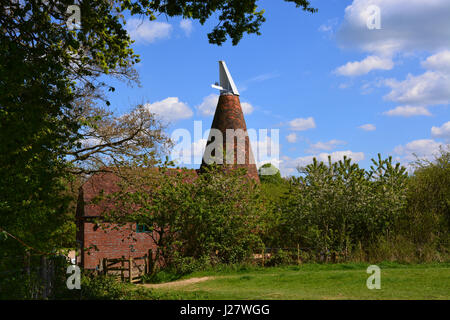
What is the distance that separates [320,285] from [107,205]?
14.0 meters

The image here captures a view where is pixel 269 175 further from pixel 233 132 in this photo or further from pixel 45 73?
pixel 45 73

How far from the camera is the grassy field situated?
10719mm

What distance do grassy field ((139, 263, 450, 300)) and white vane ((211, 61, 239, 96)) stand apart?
13.5m

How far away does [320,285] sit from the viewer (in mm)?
12922

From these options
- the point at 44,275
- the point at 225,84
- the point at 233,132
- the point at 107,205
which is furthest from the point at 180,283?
the point at 225,84

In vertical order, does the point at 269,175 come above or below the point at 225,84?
below

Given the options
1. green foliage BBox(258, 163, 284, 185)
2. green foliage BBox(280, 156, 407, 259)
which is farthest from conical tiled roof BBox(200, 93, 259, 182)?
green foliage BBox(258, 163, 284, 185)

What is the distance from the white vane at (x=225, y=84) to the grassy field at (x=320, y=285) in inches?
531

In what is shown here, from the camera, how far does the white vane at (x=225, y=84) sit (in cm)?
2789
